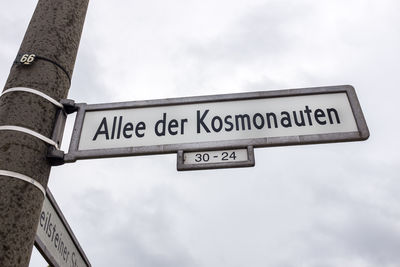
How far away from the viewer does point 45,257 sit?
2598mm

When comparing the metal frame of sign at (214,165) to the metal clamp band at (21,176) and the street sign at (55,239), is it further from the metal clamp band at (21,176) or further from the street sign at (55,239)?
the street sign at (55,239)

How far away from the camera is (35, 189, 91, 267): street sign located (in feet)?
8.49

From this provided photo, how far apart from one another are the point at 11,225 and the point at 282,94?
1853 mm

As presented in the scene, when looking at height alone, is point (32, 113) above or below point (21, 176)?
above

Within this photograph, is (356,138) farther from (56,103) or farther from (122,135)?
(56,103)

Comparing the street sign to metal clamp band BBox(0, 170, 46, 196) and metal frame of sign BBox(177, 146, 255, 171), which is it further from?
metal frame of sign BBox(177, 146, 255, 171)

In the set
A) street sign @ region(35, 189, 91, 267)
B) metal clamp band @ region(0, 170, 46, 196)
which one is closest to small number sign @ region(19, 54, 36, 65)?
metal clamp band @ region(0, 170, 46, 196)

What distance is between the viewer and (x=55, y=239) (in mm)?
2836

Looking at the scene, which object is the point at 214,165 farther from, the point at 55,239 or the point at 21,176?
the point at 55,239

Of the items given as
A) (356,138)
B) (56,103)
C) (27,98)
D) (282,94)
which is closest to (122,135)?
(56,103)

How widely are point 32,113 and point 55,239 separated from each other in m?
1.19

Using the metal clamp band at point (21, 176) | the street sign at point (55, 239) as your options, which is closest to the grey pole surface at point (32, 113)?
the metal clamp band at point (21, 176)

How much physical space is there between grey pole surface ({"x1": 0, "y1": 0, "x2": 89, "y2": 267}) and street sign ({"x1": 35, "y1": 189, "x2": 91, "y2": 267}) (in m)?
0.70

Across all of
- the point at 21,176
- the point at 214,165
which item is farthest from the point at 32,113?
the point at 214,165
